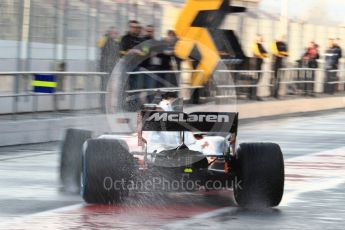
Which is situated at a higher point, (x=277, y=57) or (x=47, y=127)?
(x=277, y=57)

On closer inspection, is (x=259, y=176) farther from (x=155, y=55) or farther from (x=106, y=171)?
(x=155, y=55)

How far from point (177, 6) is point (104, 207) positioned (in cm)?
1708

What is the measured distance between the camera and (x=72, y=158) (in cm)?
1336

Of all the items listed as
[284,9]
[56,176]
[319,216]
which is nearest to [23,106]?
[56,176]

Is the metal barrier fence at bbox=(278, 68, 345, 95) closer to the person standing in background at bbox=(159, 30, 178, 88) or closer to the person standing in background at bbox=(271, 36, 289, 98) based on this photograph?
the person standing in background at bbox=(271, 36, 289, 98)

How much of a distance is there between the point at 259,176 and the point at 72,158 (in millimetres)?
2616

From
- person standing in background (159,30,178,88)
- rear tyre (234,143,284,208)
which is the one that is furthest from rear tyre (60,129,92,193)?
person standing in background (159,30,178,88)

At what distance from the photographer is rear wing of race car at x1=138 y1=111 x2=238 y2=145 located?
1213cm

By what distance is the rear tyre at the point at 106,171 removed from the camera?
37.7 ft

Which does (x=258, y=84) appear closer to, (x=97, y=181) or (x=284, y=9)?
(x=284, y=9)

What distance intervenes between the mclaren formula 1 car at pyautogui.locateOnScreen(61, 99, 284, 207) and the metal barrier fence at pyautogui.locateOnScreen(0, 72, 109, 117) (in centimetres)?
846

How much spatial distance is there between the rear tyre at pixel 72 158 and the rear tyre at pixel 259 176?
2134 millimetres

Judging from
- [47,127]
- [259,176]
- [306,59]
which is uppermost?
[306,59]

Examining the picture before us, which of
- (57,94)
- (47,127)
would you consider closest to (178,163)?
(47,127)
